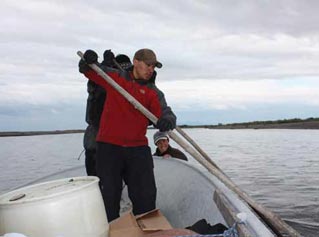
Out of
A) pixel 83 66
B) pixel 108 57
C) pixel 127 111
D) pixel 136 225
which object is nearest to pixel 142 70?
pixel 127 111

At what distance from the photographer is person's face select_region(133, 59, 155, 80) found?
405 cm

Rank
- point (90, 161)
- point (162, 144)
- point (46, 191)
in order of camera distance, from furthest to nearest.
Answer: point (162, 144) < point (90, 161) < point (46, 191)

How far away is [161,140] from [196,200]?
319cm

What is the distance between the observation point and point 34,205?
2.51 m

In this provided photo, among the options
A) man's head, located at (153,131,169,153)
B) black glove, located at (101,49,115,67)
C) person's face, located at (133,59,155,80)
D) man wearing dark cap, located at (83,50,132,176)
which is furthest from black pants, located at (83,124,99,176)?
man's head, located at (153,131,169,153)

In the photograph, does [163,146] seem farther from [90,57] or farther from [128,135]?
[90,57]

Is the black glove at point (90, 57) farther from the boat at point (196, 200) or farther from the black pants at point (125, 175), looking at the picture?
the boat at point (196, 200)

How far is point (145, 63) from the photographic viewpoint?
158 inches

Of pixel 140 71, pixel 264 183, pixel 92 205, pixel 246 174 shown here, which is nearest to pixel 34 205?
pixel 92 205

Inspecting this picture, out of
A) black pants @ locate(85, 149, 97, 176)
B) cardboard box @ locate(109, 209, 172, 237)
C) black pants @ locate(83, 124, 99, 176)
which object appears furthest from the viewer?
black pants @ locate(85, 149, 97, 176)

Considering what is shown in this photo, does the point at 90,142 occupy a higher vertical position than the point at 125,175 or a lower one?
higher

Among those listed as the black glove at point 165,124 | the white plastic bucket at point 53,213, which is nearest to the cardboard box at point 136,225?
the white plastic bucket at point 53,213

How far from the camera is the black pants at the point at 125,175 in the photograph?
161 inches

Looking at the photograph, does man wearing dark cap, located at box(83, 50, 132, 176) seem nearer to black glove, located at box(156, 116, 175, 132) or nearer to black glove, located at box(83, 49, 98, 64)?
black glove, located at box(83, 49, 98, 64)
